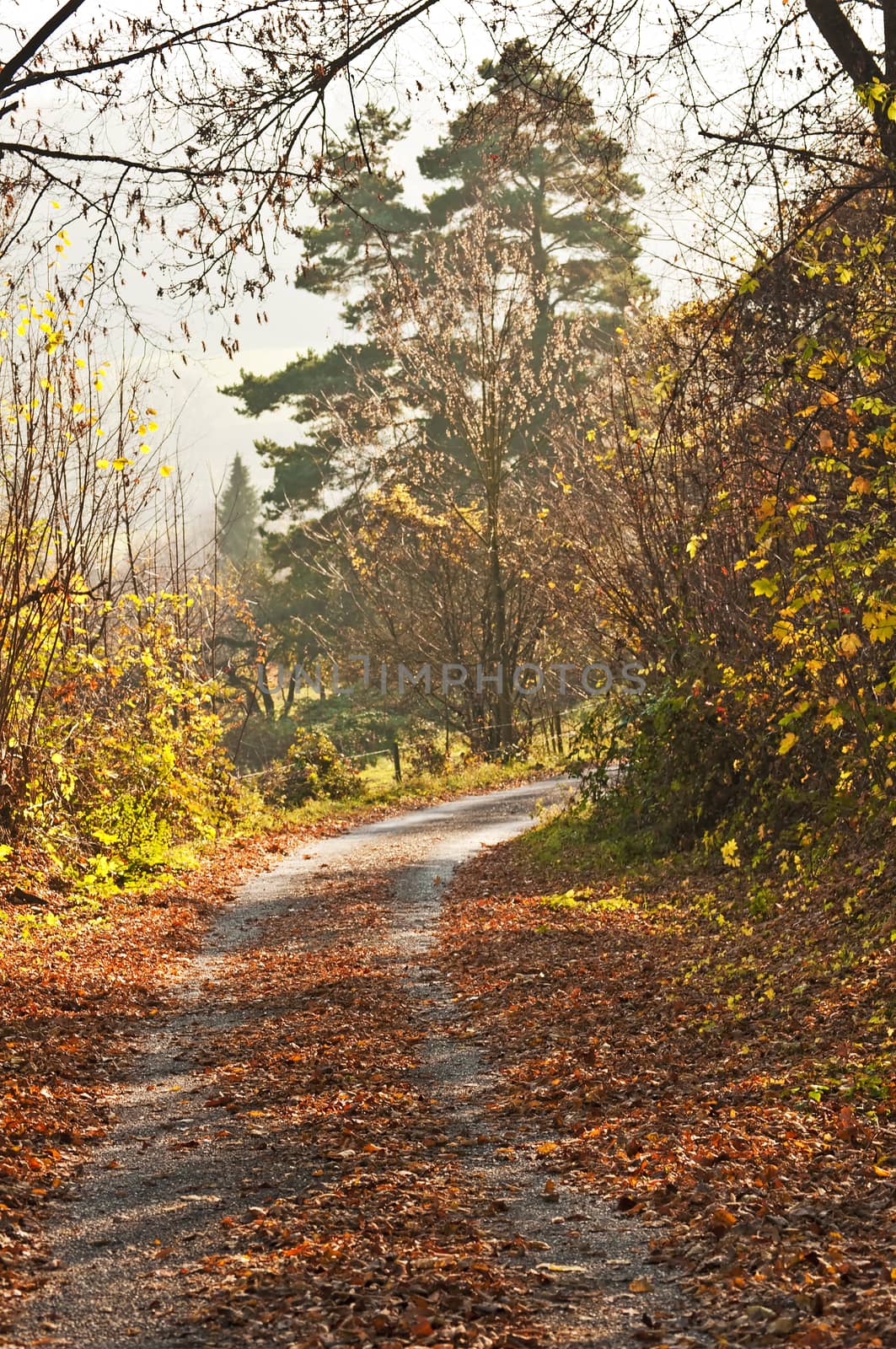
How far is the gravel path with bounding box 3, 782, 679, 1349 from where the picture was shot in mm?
3904

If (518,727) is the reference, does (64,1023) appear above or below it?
below

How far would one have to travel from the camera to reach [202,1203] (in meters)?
4.90

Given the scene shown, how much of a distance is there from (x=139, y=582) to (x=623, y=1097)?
445 inches

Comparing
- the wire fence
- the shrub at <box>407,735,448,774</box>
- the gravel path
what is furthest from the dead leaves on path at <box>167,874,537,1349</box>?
the shrub at <box>407,735,448,774</box>

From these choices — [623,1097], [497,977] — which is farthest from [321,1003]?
[623,1097]

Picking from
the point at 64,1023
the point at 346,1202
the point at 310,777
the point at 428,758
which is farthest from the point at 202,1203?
the point at 428,758

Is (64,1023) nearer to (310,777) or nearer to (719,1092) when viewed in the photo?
(719,1092)

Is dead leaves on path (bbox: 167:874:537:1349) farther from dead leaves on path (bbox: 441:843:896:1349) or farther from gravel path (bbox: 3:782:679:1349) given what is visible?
dead leaves on path (bbox: 441:843:896:1349)

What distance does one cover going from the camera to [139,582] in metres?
15.9

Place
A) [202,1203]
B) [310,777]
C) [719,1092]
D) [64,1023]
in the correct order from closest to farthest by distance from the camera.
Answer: [202,1203]
[719,1092]
[64,1023]
[310,777]

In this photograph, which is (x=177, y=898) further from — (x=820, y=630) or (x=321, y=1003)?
(x=820, y=630)

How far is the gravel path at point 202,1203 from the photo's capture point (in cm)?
390

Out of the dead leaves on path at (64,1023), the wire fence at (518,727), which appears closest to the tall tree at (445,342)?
the wire fence at (518,727)

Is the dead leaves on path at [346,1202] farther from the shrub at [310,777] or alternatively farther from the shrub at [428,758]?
the shrub at [428,758]
